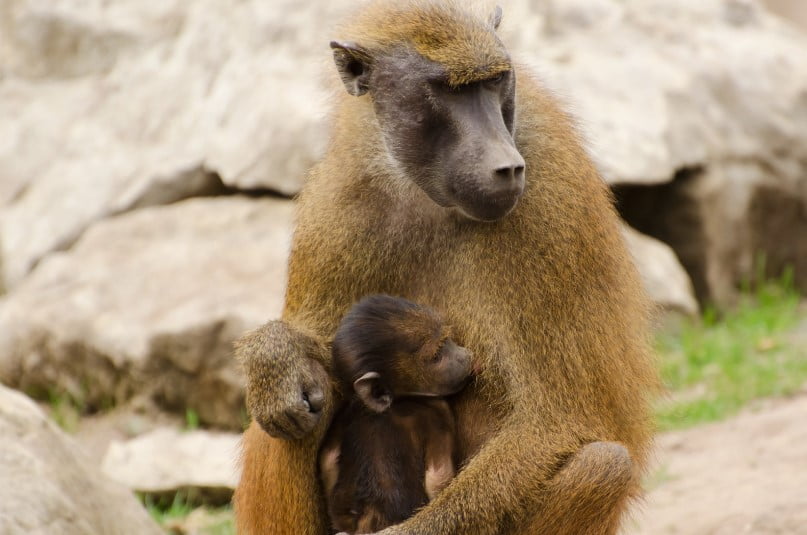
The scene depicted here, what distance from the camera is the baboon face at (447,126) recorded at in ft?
13.5

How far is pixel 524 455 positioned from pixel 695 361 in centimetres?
457

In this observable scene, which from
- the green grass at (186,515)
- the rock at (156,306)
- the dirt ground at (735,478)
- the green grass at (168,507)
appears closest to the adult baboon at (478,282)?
the dirt ground at (735,478)

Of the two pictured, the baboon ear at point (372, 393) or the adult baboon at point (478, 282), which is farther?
the baboon ear at point (372, 393)

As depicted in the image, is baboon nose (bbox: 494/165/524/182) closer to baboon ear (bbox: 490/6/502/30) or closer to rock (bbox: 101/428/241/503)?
baboon ear (bbox: 490/6/502/30)

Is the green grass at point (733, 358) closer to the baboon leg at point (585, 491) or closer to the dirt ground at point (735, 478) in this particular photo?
the dirt ground at point (735, 478)

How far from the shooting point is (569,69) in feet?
30.7

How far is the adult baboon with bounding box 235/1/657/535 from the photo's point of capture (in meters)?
4.23

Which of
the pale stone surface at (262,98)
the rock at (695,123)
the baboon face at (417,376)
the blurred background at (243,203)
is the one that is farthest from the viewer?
the rock at (695,123)

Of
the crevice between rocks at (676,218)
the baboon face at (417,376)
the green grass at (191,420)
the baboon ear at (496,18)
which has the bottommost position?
the green grass at (191,420)

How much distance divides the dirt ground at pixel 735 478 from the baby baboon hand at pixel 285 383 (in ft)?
5.00

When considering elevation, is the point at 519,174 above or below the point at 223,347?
above

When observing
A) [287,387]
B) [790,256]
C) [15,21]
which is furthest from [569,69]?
[287,387]

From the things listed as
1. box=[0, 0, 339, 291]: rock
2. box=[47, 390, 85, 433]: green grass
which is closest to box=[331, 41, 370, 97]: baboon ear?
box=[0, 0, 339, 291]: rock

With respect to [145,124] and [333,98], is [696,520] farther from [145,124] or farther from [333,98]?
[145,124]
